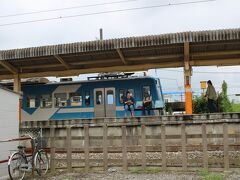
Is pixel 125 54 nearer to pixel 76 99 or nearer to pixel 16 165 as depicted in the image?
pixel 76 99

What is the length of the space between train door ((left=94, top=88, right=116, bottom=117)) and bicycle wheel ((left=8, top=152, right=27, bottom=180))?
1054cm

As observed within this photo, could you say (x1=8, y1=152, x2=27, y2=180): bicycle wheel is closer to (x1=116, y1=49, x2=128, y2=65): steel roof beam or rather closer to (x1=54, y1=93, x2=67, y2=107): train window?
(x1=116, y1=49, x2=128, y2=65): steel roof beam

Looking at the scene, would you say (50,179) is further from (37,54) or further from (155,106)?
(155,106)

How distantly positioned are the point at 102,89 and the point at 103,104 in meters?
0.82

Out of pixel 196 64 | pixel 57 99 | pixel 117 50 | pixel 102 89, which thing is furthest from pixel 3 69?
pixel 196 64

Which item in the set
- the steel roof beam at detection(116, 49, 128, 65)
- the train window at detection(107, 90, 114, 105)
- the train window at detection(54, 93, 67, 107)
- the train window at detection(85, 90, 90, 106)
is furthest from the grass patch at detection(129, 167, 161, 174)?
the train window at detection(54, 93, 67, 107)

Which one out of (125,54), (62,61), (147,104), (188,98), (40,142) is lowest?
(40,142)

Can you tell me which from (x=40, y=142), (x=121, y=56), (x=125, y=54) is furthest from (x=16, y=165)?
(x=125, y=54)

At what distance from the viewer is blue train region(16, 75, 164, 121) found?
20188 millimetres

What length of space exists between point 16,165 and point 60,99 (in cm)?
1198

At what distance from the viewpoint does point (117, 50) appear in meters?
16.2

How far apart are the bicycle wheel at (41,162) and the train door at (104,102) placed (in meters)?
9.52

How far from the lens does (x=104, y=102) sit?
20562 millimetres

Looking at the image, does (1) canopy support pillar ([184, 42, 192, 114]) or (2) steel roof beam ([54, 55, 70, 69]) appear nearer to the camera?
(1) canopy support pillar ([184, 42, 192, 114])
